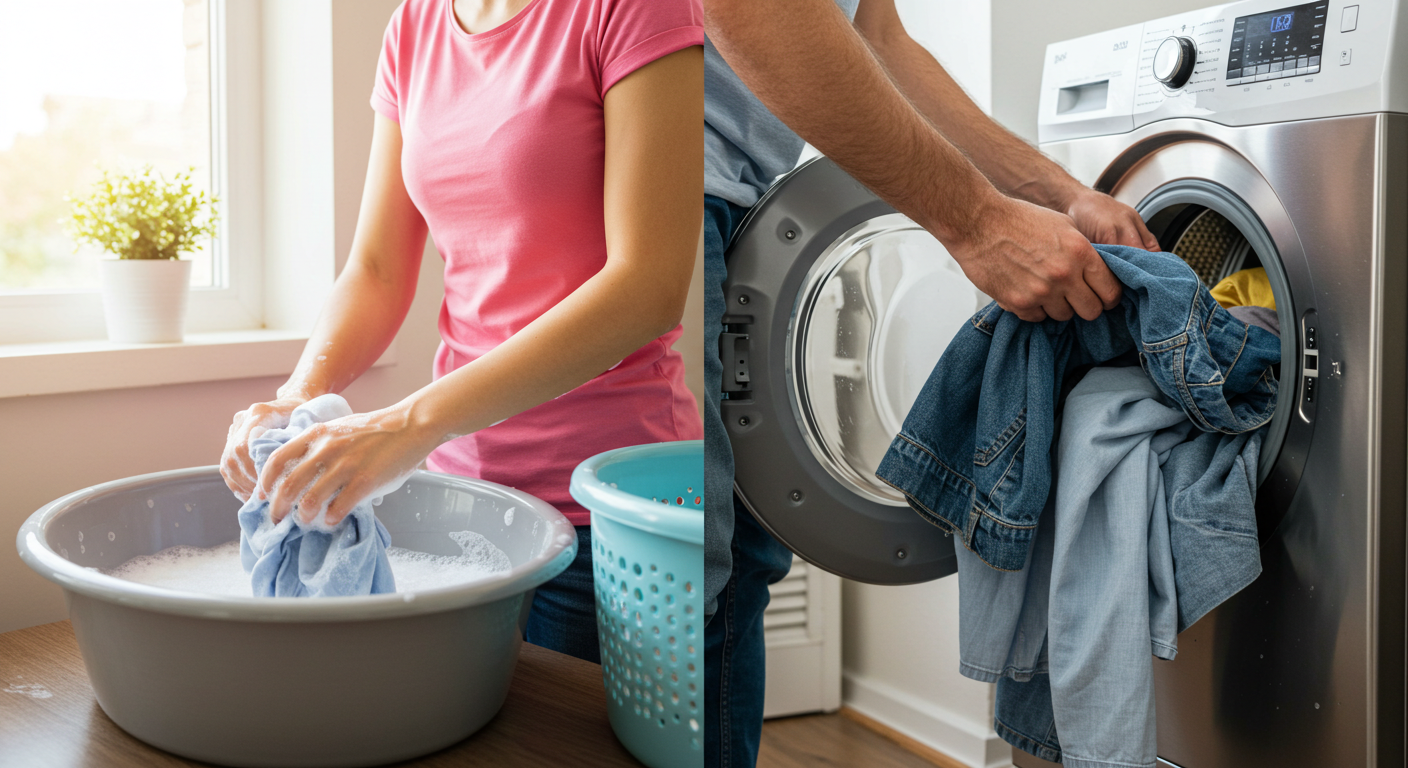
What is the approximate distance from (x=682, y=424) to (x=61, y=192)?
23.3 inches

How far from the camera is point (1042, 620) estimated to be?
0.32m

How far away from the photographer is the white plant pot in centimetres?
64

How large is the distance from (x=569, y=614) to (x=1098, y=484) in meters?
0.25

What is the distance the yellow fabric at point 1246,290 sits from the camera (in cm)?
32

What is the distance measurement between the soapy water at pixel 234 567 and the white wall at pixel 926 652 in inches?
10.1

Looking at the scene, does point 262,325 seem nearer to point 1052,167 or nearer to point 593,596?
point 593,596

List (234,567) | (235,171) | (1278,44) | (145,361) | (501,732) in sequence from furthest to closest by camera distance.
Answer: (235,171)
(145,361)
(234,567)
(501,732)
(1278,44)

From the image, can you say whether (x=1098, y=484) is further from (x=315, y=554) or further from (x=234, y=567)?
(x=234, y=567)

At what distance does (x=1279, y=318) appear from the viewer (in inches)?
11.8

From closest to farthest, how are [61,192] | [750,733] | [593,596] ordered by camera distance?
[750,733]
[593,596]
[61,192]

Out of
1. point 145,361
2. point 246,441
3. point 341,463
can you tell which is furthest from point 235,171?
point 341,463

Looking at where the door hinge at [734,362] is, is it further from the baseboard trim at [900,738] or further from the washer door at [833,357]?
the baseboard trim at [900,738]

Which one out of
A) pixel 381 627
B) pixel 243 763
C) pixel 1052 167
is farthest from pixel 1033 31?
pixel 243 763

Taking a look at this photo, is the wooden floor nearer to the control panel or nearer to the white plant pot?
the control panel
